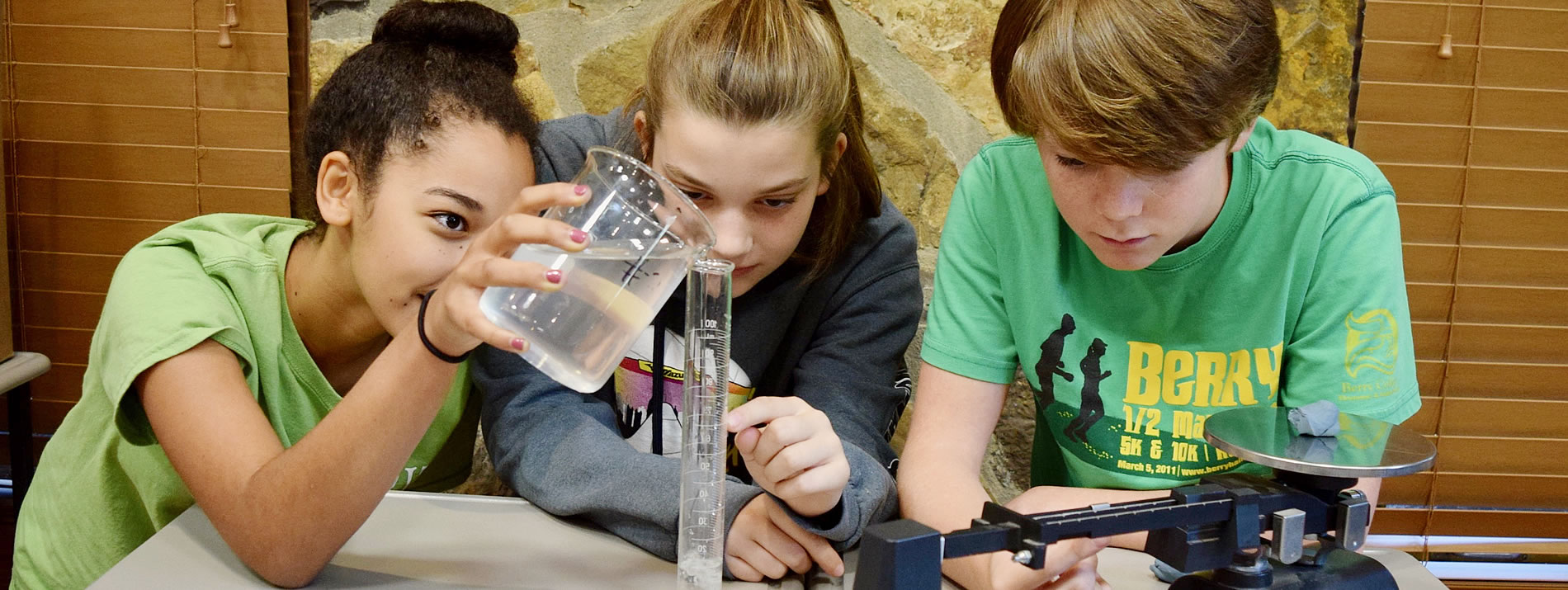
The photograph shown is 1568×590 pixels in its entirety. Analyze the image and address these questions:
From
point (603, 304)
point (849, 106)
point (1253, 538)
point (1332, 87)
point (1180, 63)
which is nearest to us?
point (1253, 538)

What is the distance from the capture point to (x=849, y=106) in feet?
4.21

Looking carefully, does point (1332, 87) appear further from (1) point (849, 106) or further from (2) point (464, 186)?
(2) point (464, 186)

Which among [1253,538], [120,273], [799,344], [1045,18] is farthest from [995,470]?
[120,273]

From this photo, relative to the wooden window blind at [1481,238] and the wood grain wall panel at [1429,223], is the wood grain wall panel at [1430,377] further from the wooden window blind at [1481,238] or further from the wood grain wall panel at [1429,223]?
the wood grain wall panel at [1429,223]

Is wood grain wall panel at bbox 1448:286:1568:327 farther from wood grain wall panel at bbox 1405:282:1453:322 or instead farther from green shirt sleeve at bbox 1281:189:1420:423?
green shirt sleeve at bbox 1281:189:1420:423

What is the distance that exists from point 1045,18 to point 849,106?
35cm

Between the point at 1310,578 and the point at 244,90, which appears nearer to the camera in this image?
the point at 1310,578

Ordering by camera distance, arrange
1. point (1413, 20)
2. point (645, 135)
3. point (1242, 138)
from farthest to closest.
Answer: point (1413, 20) → point (645, 135) → point (1242, 138)

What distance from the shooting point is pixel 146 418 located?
110cm

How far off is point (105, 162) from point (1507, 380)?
208 cm

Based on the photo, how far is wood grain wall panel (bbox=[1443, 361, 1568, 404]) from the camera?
5.39ft

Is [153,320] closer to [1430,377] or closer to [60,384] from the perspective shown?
[60,384]

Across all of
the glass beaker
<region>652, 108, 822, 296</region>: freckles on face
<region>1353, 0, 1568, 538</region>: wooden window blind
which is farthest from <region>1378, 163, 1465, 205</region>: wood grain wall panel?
the glass beaker

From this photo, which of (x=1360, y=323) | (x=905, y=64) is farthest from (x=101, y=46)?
(x=1360, y=323)
